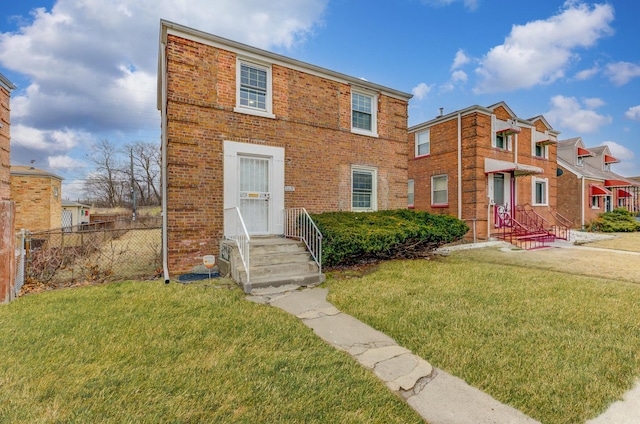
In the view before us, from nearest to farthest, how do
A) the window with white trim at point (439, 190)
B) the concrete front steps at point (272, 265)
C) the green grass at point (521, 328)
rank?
1. the green grass at point (521, 328)
2. the concrete front steps at point (272, 265)
3. the window with white trim at point (439, 190)

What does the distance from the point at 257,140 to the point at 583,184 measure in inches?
853

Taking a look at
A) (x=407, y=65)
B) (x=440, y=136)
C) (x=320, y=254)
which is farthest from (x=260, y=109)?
(x=440, y=136)

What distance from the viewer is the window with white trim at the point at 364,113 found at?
32.3ft

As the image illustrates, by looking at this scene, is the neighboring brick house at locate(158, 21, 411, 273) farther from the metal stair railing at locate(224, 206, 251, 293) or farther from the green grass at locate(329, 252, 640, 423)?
the green grass at locate(329, 252, 640, 423)

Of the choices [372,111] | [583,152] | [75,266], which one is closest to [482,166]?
[372,111]

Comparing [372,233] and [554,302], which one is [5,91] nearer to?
[372,233]

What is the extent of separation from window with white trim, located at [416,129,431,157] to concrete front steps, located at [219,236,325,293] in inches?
440

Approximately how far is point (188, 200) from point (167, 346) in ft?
14.5

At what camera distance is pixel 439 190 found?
596 inches

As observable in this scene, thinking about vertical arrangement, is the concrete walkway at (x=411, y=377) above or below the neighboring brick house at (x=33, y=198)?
below

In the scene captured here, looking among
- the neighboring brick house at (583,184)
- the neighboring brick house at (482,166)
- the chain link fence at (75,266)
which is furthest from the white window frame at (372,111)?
the neighboring brick house at (583,184)

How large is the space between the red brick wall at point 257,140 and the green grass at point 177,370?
305 centimetres

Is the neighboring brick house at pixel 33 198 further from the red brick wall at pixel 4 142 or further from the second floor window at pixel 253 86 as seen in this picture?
the second floor window at pixel 253 86

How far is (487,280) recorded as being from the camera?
6.16m
